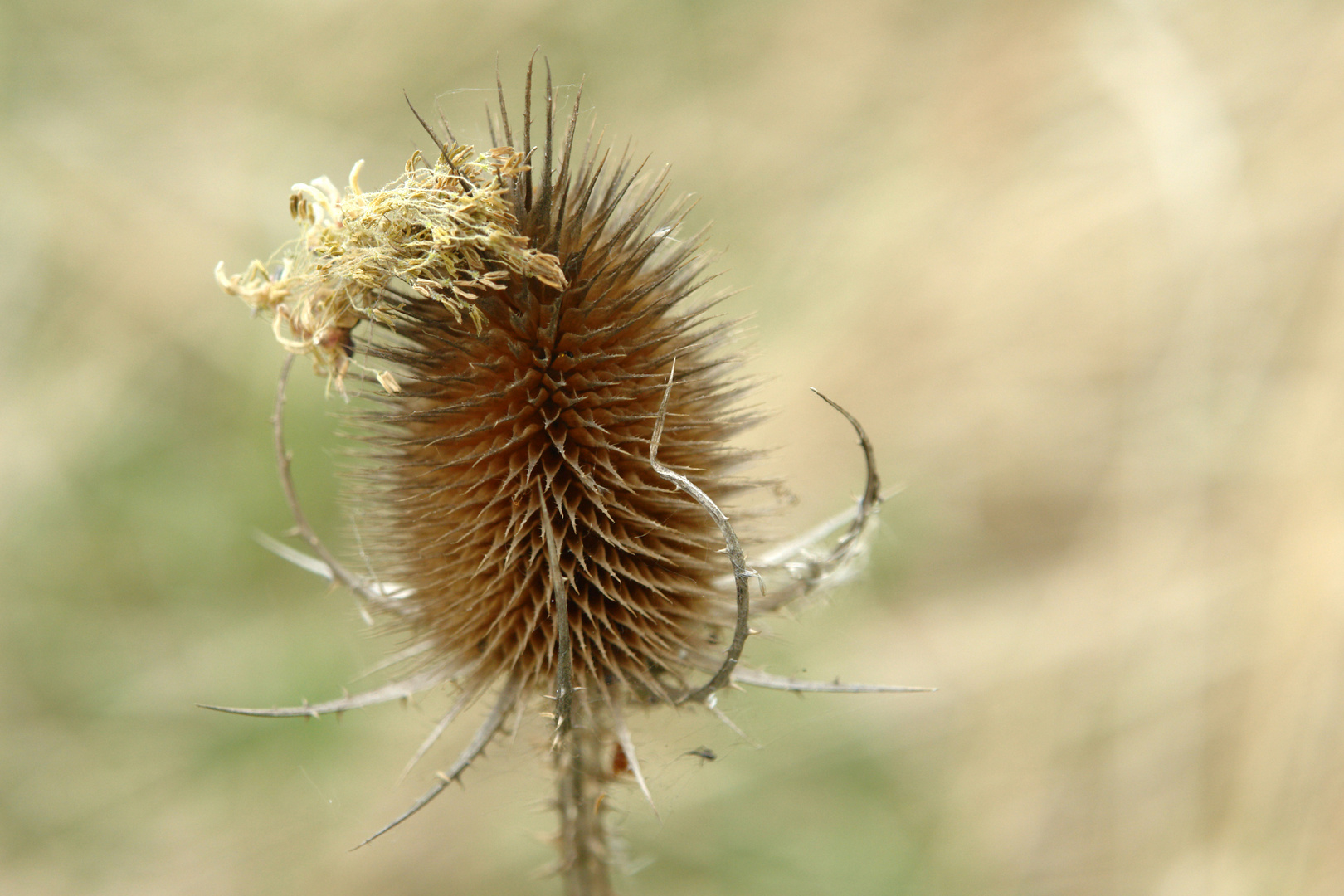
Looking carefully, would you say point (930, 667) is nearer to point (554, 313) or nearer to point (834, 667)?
point (834, 667)

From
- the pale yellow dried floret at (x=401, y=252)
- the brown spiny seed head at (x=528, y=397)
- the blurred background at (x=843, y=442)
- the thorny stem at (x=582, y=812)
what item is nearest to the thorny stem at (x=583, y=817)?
the thorny stem at (x=582, y=812)

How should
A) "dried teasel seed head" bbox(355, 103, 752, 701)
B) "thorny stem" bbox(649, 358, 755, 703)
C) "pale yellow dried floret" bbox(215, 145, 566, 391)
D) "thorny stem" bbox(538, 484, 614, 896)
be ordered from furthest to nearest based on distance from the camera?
"thorny stem" bbox(538, 484, 614, 896)
"dried teasel seed head" bbox(355, 103, 752, 701)
"pale yellow dried floret" bbox(215, 145, 566, 391)
"thorny stem" bbox(649, 358, 755, 703)

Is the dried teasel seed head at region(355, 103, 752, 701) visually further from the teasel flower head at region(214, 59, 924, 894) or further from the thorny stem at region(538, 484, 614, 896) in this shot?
the thorny stem at region(538, 484, 614, 896)

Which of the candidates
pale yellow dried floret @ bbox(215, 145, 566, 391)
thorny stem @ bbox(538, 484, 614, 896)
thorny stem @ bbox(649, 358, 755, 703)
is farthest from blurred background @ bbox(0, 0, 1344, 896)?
pale yellow dried floret @ bbox(215, 145, 566, 391)

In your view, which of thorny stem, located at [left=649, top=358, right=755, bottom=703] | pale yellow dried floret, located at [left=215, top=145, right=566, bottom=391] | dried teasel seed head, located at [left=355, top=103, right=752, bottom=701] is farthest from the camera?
dried teasel seed head, located at [left=355, top=103, right=752, bottom=701]

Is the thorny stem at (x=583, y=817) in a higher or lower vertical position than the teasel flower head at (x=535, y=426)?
lower

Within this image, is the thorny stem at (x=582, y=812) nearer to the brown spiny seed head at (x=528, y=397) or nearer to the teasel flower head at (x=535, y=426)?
the teasel flower head at (x=535, y=426)

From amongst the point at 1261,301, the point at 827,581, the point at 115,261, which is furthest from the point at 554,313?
the point at 115,261
